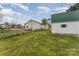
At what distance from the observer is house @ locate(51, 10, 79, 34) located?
99.3 inches

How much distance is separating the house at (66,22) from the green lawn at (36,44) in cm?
7

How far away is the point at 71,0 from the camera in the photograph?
251cm

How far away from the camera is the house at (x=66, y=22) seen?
2.52 meters

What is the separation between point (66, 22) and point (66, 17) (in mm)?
57

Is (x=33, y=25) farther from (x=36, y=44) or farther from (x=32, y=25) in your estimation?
(x=36, y=44)

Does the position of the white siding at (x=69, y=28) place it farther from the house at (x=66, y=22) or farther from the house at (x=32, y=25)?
the house at (x=32, y=25)

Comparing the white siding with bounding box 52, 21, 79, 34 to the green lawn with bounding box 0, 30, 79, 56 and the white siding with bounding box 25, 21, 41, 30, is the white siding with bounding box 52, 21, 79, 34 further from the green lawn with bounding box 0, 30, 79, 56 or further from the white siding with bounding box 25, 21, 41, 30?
the white siding with bounding box 25, 21, 41, 30

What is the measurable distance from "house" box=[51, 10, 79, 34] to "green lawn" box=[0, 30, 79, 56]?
0.21 feet

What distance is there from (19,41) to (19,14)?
294mm

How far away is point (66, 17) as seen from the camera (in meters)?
2.56

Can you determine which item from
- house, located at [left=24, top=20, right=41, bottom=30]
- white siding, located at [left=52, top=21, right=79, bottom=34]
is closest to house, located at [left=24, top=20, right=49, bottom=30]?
house, located at [left=24, top=20, right=41, bottom=30]

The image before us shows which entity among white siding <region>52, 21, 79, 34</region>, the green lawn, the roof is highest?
the roof

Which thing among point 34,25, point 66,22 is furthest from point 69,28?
point 34,25

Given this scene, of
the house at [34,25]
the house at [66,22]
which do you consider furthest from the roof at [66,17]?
the house at [34,25]
